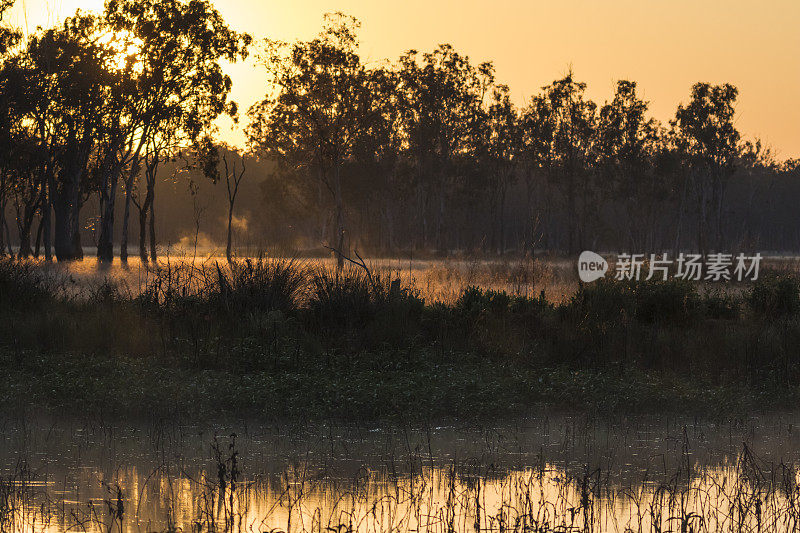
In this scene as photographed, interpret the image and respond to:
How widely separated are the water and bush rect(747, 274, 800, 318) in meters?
6.06

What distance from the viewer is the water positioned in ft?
22.2

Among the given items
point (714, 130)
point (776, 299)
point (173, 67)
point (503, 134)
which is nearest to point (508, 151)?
point (503, 134)

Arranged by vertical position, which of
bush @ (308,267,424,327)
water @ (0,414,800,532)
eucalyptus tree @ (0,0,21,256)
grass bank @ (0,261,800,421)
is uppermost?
eucalyptus tree @ (0,0,21,256)

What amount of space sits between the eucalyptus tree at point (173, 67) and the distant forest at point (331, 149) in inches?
2.4

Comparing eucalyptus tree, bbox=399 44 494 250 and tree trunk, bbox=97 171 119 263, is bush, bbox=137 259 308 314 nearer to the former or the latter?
tree trunk, bbox=97 171 119 263

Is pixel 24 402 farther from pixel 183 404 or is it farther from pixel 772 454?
pixel 772 454

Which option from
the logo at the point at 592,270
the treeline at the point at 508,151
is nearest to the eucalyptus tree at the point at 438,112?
the treeline at the point at 508,151

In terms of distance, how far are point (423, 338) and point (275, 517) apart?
24.3 feet

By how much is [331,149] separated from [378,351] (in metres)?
35.9

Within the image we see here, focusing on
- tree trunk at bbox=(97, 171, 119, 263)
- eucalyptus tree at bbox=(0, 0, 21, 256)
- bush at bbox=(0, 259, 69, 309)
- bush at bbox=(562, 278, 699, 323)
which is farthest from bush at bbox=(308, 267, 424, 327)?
tree trunk at bbox=(97, 171, 119, 263)

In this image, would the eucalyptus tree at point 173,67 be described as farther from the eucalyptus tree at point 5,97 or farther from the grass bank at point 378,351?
the grass bank at point 378,351

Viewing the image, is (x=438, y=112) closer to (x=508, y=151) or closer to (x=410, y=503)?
(x=508, y=151)

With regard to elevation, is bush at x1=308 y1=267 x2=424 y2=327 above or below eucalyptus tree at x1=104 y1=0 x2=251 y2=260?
below

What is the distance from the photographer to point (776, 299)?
17000mm
